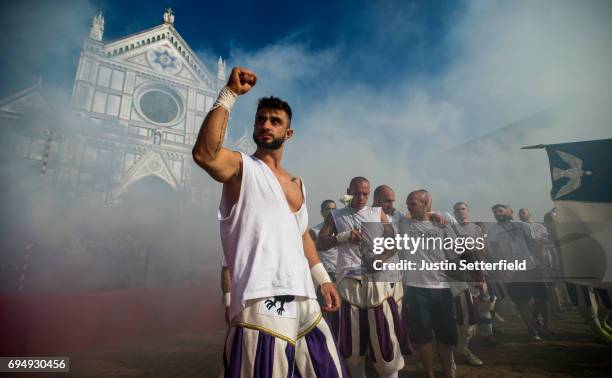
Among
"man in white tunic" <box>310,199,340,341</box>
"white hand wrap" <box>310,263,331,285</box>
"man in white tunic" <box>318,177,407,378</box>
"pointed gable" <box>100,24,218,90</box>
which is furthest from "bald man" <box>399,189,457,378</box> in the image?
"pointed gable" <box>100,24,218,90</box>

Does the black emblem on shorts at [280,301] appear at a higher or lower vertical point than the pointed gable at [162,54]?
lower

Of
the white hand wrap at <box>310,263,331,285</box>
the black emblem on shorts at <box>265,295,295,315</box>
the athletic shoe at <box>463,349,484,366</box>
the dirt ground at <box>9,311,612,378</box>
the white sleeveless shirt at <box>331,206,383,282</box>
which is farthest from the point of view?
the athletic shoe at <box>463,349,484,366</box>

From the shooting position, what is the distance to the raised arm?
1.44 m

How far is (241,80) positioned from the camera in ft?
5.27

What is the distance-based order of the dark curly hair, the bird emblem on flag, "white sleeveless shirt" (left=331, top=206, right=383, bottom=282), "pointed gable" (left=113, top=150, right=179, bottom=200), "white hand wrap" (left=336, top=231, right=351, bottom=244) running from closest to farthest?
the dark curly hair < "white hand wrap" (left=336, top=231, right=351, bottom=244) < "white sleeveless shirt" (left=331, top=206, right=383, bottom=282) < the bird emblem on flag < "pointed gable" (left=113, top=150, right=179, bottom=200)

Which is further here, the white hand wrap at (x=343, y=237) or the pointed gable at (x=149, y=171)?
the pointed gable at (x=149, y=171)

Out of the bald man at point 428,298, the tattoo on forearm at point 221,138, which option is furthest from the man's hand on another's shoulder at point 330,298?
the bald man at point 428,298

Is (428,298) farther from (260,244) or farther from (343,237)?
(260,244)

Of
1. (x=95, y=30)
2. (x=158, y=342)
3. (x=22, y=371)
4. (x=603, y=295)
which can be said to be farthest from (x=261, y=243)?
(x=95, y=30)

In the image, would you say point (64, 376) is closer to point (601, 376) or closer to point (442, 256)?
point (442, 256)

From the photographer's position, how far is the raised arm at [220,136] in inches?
56.5

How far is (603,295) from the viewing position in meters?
5.35

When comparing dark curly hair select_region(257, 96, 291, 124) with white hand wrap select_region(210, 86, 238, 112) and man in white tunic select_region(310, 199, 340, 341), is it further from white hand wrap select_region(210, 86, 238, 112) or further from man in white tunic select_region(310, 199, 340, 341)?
man in white tunic select_region(310, 199, 340, 341)

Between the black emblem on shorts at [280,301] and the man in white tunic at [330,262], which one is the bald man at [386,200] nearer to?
the man in white tunic at [330,262]
